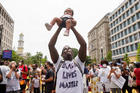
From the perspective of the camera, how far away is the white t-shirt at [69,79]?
2.38 metres

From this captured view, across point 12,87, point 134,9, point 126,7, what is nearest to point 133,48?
point 134,9

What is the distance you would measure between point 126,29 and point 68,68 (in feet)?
162

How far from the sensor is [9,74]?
518 cm

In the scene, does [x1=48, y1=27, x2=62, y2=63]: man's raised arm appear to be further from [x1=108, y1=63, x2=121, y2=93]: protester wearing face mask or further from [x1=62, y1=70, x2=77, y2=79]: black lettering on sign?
[x1=108, y1=63, x2=121, y2=93]: protester wearing face mask

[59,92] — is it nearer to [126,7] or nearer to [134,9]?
[134,9]

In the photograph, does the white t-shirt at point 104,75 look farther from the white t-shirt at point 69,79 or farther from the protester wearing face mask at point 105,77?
the white t-shirt at point 69,79

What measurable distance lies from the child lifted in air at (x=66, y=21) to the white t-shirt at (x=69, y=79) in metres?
0.62

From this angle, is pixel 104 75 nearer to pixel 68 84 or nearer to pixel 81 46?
pixel 81 46

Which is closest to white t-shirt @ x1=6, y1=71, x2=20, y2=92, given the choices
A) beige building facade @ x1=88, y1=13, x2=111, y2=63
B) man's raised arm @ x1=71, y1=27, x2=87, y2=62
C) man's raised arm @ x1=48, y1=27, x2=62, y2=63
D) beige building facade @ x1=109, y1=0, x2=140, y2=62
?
man's raised arm @ x1=48, y1=27, x2=62, y2=63

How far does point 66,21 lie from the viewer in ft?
7.59

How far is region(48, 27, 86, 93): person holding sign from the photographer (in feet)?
7.87

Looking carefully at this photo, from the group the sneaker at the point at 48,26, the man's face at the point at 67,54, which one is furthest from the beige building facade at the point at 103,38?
the sneaker at the point at 48,26

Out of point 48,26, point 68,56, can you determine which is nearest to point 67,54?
point 68,56

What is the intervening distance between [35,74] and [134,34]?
4018cm
